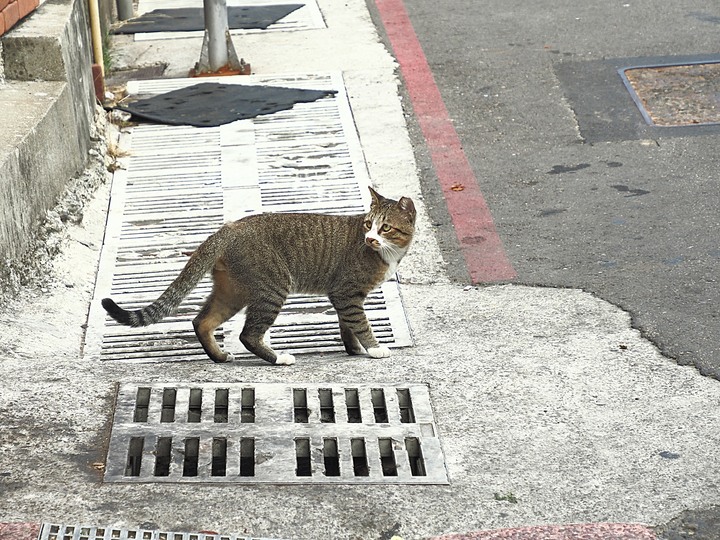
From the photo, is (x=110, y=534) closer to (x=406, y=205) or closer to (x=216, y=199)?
(x=406, y=205)

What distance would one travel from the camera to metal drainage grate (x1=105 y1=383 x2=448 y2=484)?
4438 millimetres

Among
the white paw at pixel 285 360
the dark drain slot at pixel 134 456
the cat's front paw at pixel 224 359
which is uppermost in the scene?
the dark drain slot at pixel 134 456

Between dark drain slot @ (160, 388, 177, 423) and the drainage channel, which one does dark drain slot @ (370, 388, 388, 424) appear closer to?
the drainage channel

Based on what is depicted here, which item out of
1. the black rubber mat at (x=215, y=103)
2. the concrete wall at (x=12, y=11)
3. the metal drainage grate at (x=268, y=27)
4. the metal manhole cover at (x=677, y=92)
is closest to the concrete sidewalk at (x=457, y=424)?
the concrete wall at (x=12, y=11)

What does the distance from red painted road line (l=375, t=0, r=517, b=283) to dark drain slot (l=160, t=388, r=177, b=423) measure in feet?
7.71

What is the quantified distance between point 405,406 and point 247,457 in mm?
868

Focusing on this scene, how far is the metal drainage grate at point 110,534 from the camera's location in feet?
12.6

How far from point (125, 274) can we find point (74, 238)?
569mm

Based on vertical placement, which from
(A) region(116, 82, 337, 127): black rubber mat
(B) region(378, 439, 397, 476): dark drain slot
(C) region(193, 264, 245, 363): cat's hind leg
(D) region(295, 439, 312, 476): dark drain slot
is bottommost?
(A) region(116, 82, 337, 127): black rubber mat

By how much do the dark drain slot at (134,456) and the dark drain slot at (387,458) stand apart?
3.27 ft

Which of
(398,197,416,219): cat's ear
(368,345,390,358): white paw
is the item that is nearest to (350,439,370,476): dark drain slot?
(368,345,390,358): white paw

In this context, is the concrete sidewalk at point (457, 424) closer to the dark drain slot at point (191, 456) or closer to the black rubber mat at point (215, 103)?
the dark drain slot at point (191, 456)

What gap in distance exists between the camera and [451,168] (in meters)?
8.60

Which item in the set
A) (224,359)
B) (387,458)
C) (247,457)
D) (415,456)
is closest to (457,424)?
(415,456)
